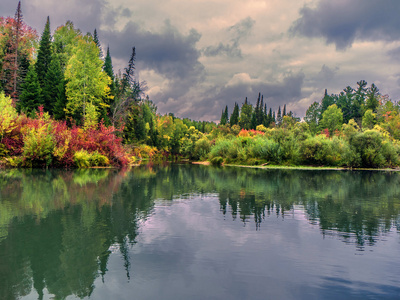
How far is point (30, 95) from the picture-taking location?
143ft

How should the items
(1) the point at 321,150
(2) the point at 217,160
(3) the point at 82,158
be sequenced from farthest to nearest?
(2) the point at 217,160, (1) the point at 321,150, (3) the point at 82,158

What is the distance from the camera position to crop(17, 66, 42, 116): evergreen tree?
4294 cm

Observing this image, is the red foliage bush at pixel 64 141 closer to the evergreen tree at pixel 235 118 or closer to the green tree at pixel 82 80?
the green tree at pixel 82 80

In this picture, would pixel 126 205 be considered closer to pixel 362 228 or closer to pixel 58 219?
pixel 58 219

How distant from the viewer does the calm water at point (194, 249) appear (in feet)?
18.0

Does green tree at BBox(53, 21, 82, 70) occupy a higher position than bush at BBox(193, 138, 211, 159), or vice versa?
green tree at BBox(53, 21, 82, 70)

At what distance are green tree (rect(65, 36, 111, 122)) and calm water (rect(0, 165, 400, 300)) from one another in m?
32.2

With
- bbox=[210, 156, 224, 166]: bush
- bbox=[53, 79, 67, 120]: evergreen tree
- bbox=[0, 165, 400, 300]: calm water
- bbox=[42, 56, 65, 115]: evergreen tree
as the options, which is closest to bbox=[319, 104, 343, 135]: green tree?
→ bbox=[210, 156, 224, 166]: bush

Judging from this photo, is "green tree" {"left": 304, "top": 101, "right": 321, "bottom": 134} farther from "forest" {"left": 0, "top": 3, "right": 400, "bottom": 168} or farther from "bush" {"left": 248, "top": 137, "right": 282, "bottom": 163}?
"bush" {"left": 248, "top": 137, "right": 282, "bottom": 163}

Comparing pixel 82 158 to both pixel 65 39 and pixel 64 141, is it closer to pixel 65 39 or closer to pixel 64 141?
pixel 64 141

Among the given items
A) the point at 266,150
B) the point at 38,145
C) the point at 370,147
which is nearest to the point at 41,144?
the point at 38,145

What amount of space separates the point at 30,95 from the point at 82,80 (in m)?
8.68

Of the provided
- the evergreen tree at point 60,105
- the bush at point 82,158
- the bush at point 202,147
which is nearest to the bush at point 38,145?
the bush at point 82,158

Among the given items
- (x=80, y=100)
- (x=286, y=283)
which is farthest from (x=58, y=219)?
(x=80, y=100)
